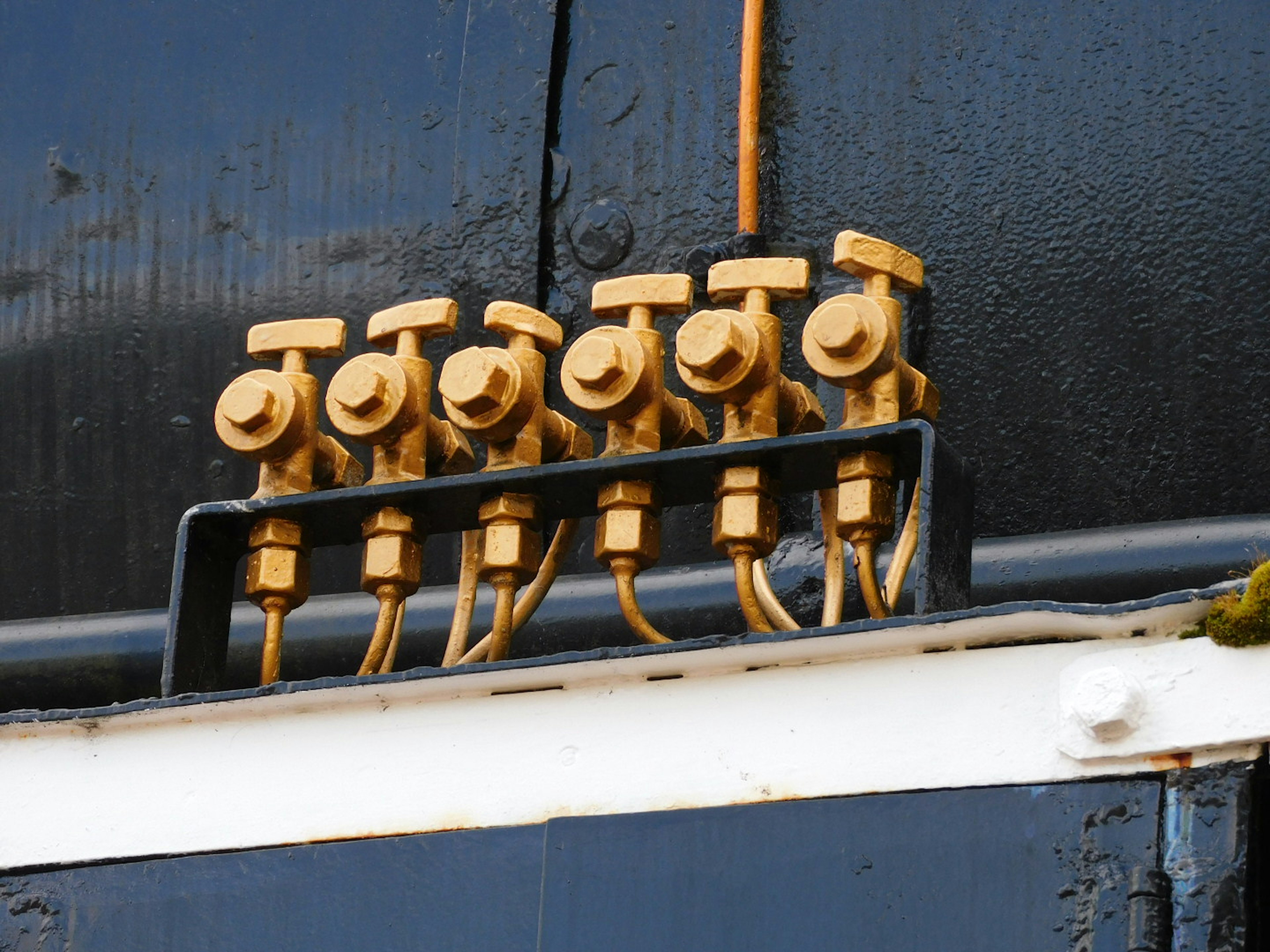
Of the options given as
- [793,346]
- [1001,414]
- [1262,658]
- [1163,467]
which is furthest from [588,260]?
[1262,658]

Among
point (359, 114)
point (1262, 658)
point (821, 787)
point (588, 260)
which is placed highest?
point (359, 114)

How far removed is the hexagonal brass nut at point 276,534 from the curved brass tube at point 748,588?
40 cm

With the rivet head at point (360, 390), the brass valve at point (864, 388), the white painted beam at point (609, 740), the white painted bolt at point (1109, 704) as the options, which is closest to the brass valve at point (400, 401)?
the rivet head at point (360, 390)

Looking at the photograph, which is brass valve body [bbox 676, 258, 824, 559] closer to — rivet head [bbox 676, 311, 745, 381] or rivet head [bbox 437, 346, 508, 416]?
rivet head [bbox 676, 311, 745, 381]

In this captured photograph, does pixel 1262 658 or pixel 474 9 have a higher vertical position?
pixel 474 9

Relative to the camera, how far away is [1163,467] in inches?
75.7

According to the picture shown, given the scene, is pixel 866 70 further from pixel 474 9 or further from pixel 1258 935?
pixel 1258 935

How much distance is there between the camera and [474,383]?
1682mm

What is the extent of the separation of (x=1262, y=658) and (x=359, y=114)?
1.27 metres

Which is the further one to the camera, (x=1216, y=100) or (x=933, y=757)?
(x=1216, y=100)

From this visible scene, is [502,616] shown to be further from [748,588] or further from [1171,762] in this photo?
[1171,762]

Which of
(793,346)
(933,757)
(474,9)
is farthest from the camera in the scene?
(474,9)

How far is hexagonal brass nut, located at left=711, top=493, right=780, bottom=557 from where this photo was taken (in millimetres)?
1663

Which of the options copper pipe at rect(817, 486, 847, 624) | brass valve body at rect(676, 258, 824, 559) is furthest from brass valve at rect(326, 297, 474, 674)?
copper pipe at rect(817, 486, 847, 624)
